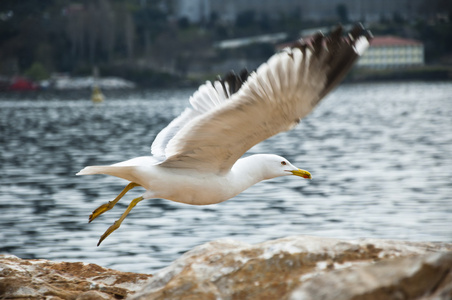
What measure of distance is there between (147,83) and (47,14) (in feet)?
89.3

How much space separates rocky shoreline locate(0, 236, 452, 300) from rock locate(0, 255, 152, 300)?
3 centimetres

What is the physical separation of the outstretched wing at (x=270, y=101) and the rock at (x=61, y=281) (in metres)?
0.96

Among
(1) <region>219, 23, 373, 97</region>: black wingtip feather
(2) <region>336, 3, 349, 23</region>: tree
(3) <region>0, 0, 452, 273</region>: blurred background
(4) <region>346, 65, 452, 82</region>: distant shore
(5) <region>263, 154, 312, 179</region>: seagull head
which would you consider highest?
(1) <region>219, 23, 373, 97</region>: black wingtip feather

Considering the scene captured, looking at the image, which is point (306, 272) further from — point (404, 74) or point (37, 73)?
point (404, 74)

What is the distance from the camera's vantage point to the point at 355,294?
346cm

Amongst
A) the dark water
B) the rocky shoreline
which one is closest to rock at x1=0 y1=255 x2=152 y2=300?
the rocky shoreline

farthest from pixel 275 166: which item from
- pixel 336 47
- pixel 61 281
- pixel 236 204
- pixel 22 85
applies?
pixel 22 85

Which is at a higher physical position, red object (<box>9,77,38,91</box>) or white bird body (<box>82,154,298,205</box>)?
white bird body (<box>82,154,298,205</box>)

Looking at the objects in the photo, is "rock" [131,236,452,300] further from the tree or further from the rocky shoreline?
the tree

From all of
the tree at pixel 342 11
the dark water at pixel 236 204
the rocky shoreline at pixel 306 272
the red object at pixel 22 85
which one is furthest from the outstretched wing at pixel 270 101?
the tree at pixel 342 11

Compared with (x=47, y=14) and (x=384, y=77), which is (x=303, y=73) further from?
(x=47, y=14)

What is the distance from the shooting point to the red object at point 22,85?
341 ft

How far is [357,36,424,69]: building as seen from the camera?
122 metres

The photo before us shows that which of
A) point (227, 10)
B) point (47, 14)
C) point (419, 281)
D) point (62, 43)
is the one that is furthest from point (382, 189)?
point (227, 10)
